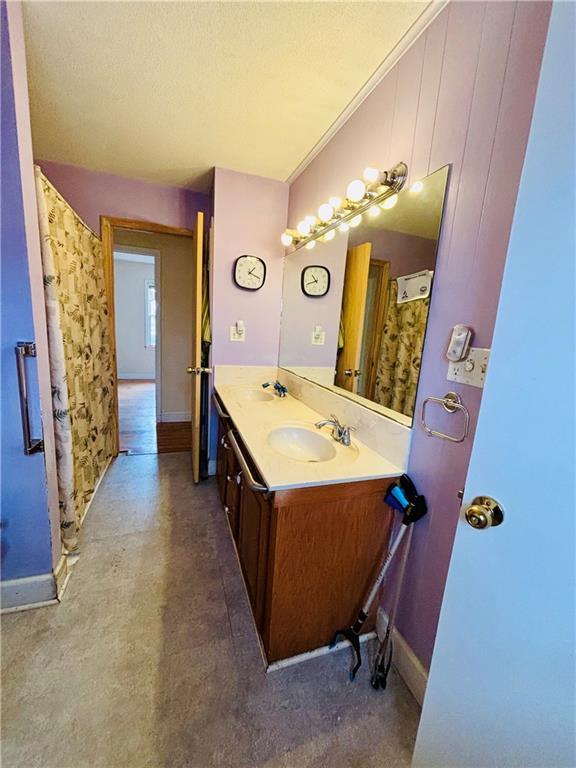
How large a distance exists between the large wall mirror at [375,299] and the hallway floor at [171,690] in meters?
1.06

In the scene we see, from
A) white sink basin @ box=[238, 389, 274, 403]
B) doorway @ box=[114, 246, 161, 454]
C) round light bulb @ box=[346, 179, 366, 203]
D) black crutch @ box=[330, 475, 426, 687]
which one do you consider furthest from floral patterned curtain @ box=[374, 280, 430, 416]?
doorway @ box=[114, 246, 161, 454]

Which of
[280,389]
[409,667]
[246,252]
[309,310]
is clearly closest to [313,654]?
[409,667]

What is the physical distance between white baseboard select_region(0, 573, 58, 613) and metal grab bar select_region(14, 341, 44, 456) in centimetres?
62

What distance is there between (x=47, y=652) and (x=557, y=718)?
165 centimetres

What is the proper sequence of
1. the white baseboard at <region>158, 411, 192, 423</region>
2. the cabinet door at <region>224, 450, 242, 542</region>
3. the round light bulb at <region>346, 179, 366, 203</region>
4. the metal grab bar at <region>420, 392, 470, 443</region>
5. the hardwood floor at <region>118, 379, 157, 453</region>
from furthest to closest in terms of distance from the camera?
the white baseboard at <region>158, 411, 192, 423</region> < the hardwood floor at <region>118, 379, 157, 453</region> < the cabinet door at <region>224, 450, 242, 542</region> < the round light bulb at <region>346, 179, 366, 203</region> < the metal grab bar at <region>420, 392, 470, 443</region>

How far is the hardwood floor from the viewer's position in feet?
10.4

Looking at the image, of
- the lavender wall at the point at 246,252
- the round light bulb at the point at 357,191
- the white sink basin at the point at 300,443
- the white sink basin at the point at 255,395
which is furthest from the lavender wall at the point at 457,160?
the white sink basin at the point at 255,395

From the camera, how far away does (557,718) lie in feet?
1.86

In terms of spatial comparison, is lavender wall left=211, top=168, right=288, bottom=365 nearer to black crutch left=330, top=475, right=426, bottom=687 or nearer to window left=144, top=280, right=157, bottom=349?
black crutch left=330, top=475, right=426, bottom=687

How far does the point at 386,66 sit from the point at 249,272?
137cm

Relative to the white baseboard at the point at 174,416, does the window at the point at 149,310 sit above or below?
above

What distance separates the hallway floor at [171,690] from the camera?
937 mm

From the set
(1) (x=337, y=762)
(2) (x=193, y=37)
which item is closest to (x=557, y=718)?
(1) (x=337, y=762)

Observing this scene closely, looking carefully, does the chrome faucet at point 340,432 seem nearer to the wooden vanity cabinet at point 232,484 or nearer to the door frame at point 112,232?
the wooden vanity cabinet at point 232,484
